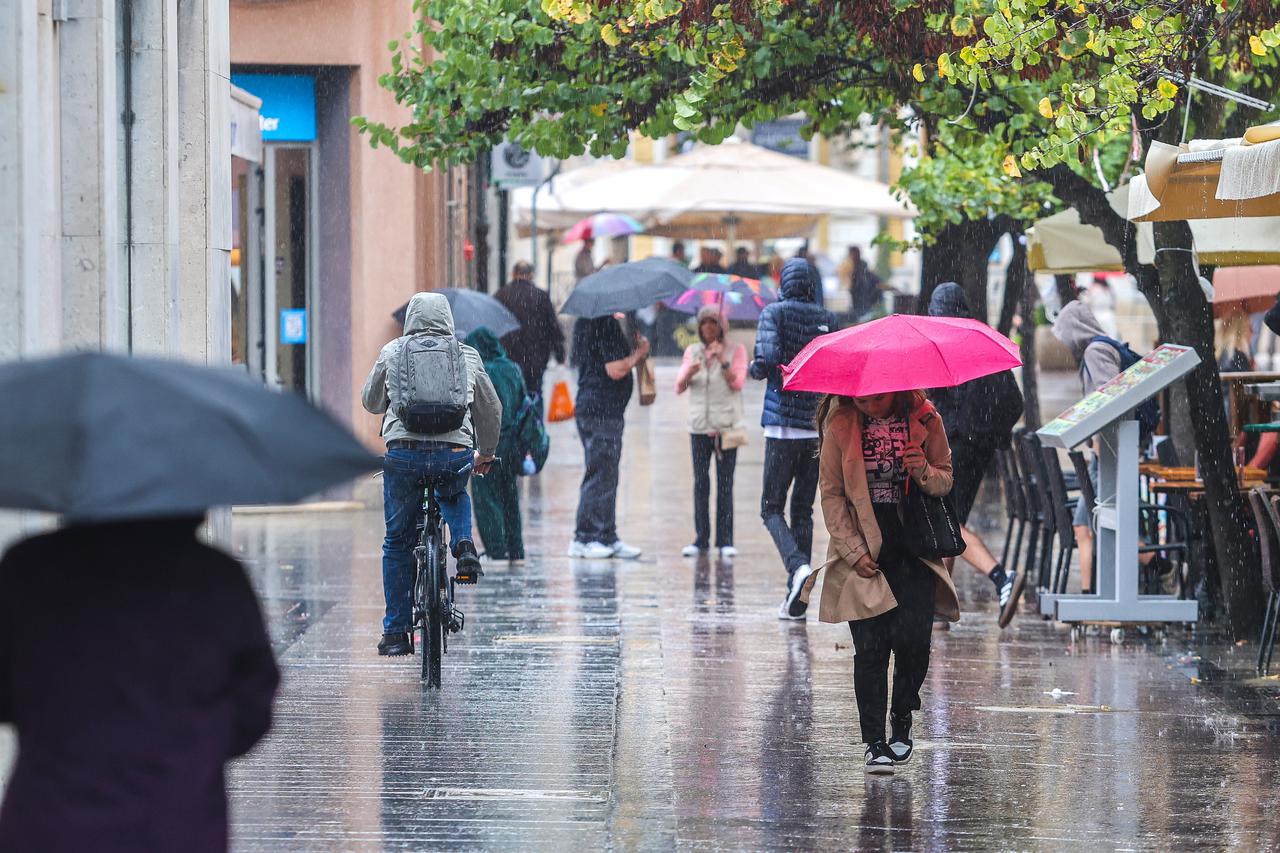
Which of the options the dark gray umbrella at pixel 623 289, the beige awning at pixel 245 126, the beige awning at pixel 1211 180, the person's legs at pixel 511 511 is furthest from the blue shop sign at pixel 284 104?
the beige awning at pixel 1211 180

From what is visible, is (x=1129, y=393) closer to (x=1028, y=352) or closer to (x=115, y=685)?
(x=115, y=685)

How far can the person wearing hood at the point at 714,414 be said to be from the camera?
41.8ft

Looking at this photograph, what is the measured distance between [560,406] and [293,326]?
2819 millimetres

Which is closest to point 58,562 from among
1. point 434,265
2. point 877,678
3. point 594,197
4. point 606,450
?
point 877,678

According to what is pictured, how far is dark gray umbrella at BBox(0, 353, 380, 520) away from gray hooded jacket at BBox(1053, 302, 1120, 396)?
9.03 meters

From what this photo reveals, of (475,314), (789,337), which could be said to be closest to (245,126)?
(475,314)

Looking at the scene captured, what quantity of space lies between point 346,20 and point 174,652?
1376 cm

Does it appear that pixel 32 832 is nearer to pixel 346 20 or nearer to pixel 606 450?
pixel 606 450

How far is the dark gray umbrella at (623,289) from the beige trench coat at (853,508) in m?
5.23

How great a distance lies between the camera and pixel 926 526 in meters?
6.98

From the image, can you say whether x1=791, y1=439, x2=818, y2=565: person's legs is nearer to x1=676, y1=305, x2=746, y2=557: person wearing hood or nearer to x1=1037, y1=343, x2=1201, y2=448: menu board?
x1=1037, y1=343, x2=1201, y2=448: menu board

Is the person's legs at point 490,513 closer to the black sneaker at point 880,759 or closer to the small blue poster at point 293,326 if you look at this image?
the small blue poster at point 293,326

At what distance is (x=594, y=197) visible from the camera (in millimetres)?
24750

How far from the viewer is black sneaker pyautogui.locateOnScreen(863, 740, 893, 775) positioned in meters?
6.93
